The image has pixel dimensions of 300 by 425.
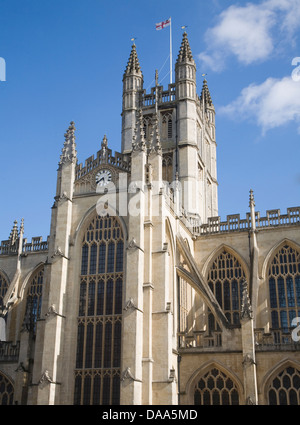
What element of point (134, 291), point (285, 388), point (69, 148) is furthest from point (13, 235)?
point (285, 388)

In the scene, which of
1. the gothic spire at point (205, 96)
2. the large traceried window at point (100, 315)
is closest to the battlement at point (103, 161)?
the large traceried window at point (100, 315)

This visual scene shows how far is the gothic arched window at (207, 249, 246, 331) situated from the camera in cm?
3834

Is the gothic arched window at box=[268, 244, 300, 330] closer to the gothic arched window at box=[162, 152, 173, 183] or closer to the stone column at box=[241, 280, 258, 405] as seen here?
the stone column at box=[241, 280, 258, 405]

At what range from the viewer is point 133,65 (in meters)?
52.8

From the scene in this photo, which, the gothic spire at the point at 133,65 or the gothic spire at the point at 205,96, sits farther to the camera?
the gothic spire at the point at 205,96

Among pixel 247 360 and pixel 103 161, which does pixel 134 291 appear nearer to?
pixel 247 360

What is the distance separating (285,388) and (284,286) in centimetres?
881

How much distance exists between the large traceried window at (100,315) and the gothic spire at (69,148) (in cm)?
461

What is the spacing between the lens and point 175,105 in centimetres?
4972

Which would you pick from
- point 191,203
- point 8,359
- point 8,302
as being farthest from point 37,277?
point 191,203

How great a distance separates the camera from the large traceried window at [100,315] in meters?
31.0

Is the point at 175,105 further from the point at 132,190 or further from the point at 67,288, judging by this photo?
the point at 67,288

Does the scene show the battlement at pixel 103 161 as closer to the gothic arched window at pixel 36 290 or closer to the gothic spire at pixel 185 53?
the gothic arched window at pixel 36 290

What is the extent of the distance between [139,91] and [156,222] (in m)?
22.2
